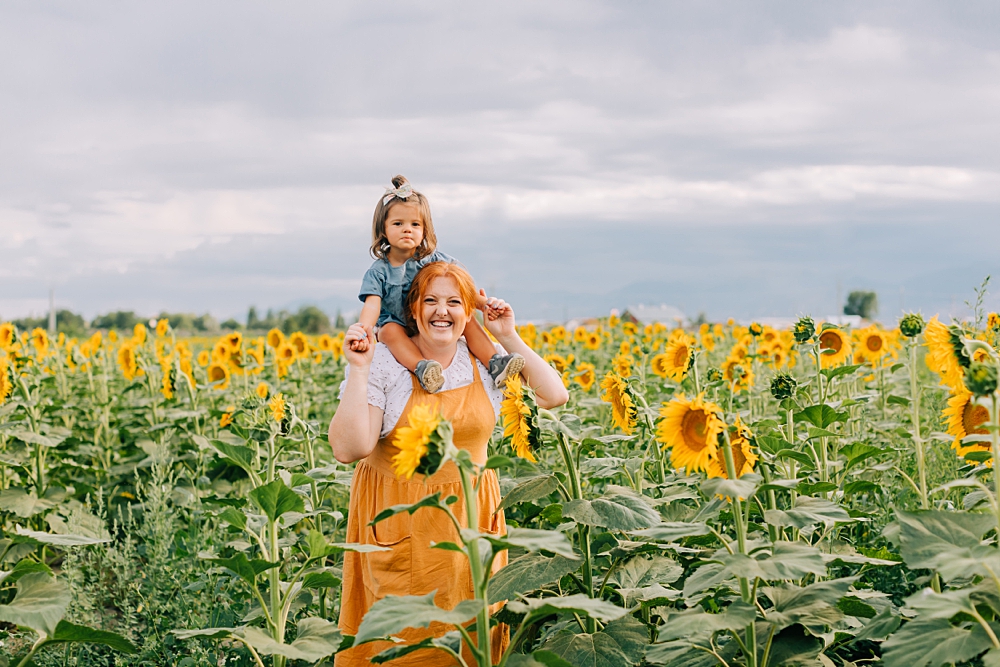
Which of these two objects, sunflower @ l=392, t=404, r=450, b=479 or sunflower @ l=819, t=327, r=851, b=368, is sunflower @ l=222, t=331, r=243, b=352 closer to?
sunflower @ l=819, t=327, r=851, b=368

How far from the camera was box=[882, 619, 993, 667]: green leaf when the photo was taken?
190 centimetres

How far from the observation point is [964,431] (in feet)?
8.61

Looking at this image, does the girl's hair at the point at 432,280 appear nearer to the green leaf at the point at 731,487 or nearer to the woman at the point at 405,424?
the woman at the point at 405,424

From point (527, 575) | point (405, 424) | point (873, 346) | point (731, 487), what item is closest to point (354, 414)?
point (405, 424)

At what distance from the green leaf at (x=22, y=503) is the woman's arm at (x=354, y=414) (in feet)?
9.08

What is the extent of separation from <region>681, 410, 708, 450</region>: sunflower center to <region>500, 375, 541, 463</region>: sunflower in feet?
1.33

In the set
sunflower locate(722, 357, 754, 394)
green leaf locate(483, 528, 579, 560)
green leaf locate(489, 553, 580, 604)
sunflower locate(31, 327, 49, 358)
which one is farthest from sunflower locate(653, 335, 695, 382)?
sunflower locate(31, 327, 49, 358)

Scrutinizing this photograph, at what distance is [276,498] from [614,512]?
98cm

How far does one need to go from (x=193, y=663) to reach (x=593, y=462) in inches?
78.7

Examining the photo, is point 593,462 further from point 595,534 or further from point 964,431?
point 964,431

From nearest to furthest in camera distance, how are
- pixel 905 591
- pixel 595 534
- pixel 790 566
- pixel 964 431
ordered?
pixel 790 566
pixel 964 431
pixel 595 534
pixel 905 591

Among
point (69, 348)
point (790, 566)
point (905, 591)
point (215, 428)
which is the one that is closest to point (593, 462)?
point (790, 566)

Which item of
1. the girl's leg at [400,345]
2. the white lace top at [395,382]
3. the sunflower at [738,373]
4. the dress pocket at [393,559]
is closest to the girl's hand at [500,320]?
the white lace top at [395,382]

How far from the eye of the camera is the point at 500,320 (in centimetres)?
340
